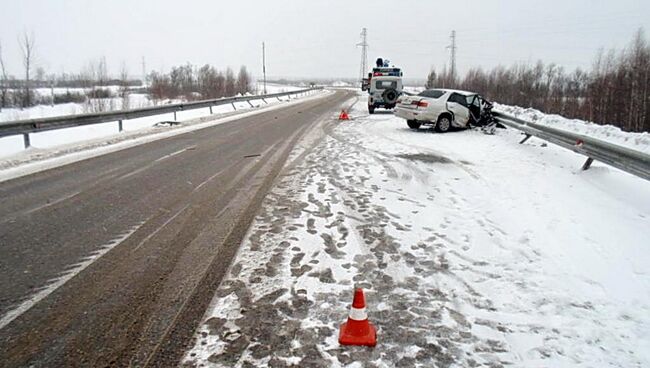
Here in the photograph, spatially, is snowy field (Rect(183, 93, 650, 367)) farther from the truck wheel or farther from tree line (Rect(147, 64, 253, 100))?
tree line (Rect(147, 64, 253, 100))

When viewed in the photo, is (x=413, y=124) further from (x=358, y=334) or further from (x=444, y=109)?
(x=358, y=334)

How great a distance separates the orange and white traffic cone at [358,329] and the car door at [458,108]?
14475 millimetres

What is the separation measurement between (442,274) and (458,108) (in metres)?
13.4

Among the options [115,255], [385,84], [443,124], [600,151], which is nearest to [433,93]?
[443,124]

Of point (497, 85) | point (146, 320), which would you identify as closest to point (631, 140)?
point (146, 320)

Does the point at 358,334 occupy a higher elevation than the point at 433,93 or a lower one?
lower

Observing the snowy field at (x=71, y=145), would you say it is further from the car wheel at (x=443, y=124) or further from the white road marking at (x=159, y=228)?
the car wheel at (x=443, y=124)

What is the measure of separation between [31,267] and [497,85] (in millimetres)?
59833

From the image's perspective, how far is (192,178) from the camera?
326 inches

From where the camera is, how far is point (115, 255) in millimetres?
4664

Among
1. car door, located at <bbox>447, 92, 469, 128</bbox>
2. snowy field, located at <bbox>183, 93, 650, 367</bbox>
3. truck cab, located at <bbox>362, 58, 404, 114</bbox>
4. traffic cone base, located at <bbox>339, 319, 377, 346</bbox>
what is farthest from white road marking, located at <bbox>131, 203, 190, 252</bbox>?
truck cab, located at <bbox>362, 58, 404, 114</bbox>

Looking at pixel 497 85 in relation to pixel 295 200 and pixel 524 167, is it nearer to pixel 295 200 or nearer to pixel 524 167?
pixel 524 167

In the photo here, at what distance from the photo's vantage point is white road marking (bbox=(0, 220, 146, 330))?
3.46 metres

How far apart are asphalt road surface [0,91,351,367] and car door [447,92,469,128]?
970cm
